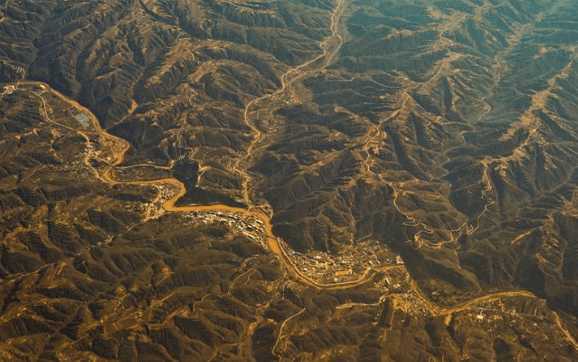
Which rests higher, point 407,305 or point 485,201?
point 485,201

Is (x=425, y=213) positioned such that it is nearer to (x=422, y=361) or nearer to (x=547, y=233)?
(x=547, y=233)

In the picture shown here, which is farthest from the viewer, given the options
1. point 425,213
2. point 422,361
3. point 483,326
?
point 425,213

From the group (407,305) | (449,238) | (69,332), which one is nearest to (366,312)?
(407,305)

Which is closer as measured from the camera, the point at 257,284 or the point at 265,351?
the point at 265,351

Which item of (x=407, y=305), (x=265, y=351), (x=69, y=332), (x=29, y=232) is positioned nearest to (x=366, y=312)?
(x=407, y=305)

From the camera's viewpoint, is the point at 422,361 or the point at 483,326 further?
the point at 483,326

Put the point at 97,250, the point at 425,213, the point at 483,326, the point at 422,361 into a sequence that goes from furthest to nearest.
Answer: the point at 425,213, the point at 97,250, the point at 483,326, the point at 422,361

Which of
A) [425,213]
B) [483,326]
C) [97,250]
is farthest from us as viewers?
[425,213]

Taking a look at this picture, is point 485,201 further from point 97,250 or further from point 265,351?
point 97,250

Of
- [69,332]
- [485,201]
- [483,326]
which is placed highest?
[485,201]
